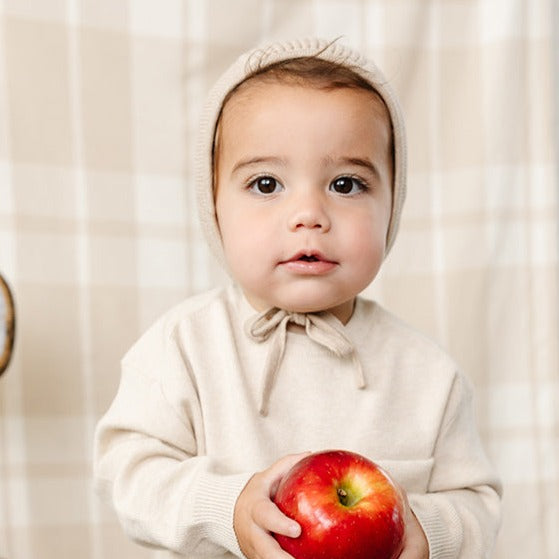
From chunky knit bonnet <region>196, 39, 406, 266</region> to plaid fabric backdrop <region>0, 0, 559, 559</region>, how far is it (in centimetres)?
75

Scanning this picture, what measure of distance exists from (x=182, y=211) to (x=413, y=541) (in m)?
1.11

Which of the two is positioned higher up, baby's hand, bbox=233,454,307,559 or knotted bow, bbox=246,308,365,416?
knotted bow, bbox=246,308,365,416

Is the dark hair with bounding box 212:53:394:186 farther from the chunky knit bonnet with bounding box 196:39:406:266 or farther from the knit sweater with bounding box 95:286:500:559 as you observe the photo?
the knit sweater with bounding box 95:286:500:559

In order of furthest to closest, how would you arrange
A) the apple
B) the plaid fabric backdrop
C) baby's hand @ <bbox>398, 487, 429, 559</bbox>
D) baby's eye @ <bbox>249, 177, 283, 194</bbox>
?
1. the plaid fabric backdrop
2. baby's eye @ <bbox>249, 177, 283, 194</bbox>
3. baby's hand @ <bbox>398, 487, 429, 559</bbox>
4. the apple

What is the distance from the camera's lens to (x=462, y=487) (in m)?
1.19

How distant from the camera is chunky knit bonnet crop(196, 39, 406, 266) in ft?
3.72

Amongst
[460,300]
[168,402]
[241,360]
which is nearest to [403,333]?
[241,360]

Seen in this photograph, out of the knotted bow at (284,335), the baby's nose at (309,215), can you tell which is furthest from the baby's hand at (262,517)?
the baby's nose at (309,215)

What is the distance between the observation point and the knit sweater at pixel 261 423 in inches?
42.4

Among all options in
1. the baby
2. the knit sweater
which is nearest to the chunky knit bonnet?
the baby

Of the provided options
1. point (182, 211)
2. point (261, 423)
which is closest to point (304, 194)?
point (261, 423)

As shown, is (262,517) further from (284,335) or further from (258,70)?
(258,70)

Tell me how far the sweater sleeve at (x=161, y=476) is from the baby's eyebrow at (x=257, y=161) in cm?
28

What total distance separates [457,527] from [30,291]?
3.61 ft
